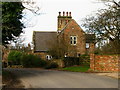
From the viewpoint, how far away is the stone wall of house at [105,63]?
1158 inches

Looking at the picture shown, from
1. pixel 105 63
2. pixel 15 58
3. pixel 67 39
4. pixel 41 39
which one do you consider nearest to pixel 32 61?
pixel 15 58

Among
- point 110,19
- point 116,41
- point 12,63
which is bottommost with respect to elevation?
point 12,63

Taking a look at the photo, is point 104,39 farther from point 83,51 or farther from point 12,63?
point 12,63

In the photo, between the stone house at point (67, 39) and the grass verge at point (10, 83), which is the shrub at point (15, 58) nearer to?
the stone house at point (67, 39)

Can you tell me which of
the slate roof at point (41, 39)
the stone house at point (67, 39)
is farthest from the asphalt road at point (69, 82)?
the slate roof at point (41, 39)

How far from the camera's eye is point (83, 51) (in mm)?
54250

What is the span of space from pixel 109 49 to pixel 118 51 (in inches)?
186

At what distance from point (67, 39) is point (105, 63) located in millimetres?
18995

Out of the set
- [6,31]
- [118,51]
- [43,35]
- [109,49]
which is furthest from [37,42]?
[6,31]

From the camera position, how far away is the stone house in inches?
1898

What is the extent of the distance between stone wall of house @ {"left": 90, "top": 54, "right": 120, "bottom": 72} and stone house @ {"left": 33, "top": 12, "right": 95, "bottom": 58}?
43.6 feet

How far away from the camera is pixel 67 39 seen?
158 feet

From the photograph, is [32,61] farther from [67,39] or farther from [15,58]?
[67,39]

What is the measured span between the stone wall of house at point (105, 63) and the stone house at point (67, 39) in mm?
13301
